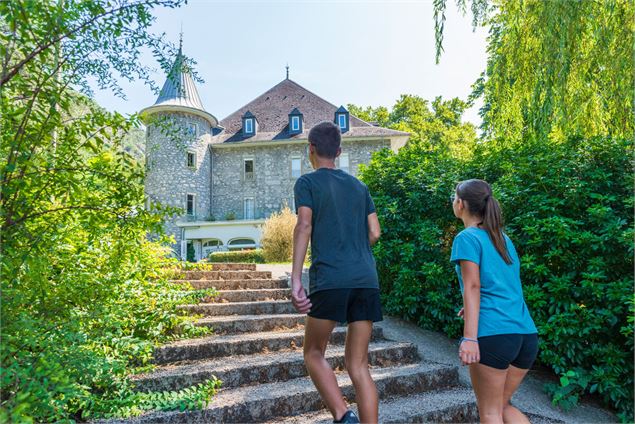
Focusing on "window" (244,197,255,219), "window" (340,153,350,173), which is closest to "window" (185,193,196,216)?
"window" (244,197,255,219)

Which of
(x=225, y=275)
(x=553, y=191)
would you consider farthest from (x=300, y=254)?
(x=225, y=275)

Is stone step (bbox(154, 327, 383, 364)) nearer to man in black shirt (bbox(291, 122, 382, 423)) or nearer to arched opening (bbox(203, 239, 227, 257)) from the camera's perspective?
man in black shirt (bbox(291, 122, 382, 423))

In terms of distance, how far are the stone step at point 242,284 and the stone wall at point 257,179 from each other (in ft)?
70.7

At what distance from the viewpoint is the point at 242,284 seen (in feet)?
22.2

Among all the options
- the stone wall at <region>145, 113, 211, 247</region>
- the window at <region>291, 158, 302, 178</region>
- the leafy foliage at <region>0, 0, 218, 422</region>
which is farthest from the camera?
the window at <region>291, 158, 302, 178</region>

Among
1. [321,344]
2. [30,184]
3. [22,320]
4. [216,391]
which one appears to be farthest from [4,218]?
[216,391]

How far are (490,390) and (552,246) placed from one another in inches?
96.4

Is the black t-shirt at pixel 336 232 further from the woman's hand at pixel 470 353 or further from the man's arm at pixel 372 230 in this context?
the woman's hand at pixel 470 353

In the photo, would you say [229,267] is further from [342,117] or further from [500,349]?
[342,117]

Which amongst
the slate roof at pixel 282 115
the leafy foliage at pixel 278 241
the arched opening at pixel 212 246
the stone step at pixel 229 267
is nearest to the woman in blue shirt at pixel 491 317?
the stone step at pixel 229 267

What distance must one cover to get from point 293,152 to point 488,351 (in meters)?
26.7

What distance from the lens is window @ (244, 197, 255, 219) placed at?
2906 centimetres

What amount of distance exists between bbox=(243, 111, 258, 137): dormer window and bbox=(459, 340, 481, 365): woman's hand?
28.1 m

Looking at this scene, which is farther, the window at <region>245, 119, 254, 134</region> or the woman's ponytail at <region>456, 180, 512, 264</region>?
the window at <region>245, 119, 254, 134</region>
